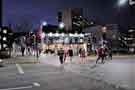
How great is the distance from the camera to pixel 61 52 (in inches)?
1151

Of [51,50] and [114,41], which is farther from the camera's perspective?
[114,41]

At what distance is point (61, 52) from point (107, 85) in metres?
16.7

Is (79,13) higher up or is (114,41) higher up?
(79,13)

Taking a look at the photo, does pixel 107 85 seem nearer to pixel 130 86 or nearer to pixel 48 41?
pixel 130 86

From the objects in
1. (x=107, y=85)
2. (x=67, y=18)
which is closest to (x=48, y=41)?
(x=67, y=18)

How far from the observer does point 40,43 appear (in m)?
62.4

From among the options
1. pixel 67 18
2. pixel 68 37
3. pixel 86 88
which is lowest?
pixel 86 88

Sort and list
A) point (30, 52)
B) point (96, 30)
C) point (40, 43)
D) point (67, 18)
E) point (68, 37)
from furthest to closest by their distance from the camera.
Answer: point (96, 30)
point (67, 18)
point (68, 37)
point (40, 43)
point (30, 52)

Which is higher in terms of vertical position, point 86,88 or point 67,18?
point 67,18

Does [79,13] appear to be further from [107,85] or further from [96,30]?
[107,85]

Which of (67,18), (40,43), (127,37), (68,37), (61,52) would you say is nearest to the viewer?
(61,52)

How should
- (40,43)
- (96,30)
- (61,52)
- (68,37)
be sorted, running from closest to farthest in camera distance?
1. (61,52)
2. (40,43)
3. (68,37)
4. (96,30)

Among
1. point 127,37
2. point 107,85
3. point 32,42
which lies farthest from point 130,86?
point 127,37

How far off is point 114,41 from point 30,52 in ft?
149
